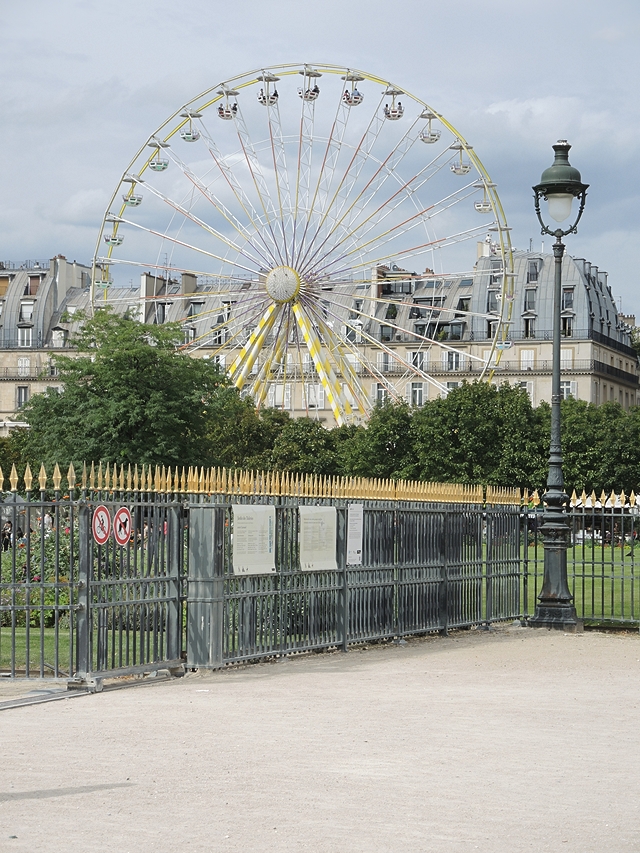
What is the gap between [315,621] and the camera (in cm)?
1555

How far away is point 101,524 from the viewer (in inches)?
486

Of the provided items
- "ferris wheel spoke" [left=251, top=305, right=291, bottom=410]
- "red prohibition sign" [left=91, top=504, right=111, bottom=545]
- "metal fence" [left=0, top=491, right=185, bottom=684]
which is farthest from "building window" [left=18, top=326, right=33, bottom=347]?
"red prohibition sign" [left=91, top=504, right=111, bottom=545]

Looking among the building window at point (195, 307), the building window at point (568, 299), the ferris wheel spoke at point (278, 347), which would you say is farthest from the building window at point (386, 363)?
the ferris wheel spoke at point (278, 347)

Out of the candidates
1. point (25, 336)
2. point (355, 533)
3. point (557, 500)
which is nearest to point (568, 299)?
point (25, 336)

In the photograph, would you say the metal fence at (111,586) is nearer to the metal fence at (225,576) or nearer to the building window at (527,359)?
the metal fence at (225,576)

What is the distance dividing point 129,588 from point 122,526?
0.60 meters

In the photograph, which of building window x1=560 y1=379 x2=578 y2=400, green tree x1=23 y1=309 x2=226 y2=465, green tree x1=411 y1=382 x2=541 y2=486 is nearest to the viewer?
green tree x1=23 y1=309 x2=226 y2=465

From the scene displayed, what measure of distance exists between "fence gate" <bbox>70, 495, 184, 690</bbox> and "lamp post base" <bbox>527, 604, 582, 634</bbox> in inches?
276

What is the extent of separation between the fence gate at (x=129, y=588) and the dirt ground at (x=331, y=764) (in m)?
0.35

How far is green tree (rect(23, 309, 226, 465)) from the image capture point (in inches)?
1355

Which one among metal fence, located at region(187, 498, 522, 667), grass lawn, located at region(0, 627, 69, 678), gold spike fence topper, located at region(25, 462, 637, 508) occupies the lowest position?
grass lawn, located at region(0, 627, 69, 678)

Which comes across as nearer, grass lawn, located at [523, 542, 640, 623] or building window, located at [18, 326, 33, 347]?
grass lawn, located at [523, 542, 640, 623]

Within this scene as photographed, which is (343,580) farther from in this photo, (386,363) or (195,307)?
(195,307)

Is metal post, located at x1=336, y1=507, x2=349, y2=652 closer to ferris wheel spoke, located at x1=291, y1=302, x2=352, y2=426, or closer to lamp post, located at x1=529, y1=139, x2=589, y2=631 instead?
lamp post, located at x1=529, y1=139, x2=589, y2=631
